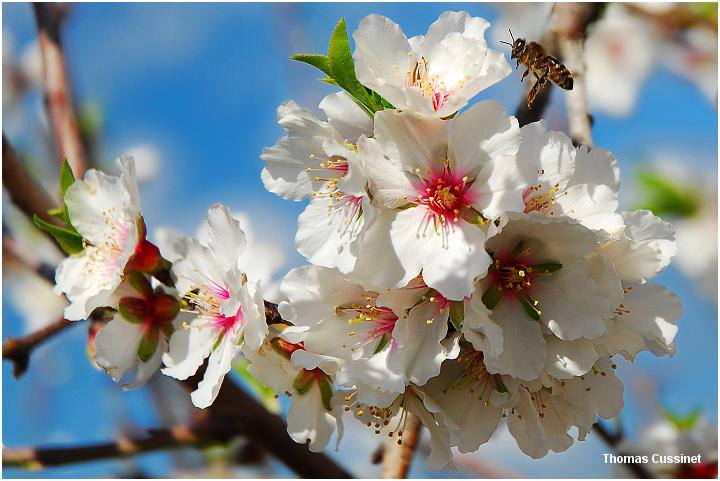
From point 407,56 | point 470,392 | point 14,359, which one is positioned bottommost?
point 14,359

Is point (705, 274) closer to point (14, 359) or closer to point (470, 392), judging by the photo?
point (470, 392)

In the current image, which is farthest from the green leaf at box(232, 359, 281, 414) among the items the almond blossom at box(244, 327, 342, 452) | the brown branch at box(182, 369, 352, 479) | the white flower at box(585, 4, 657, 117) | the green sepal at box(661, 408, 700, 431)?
the white flower at box(585, 4, 657, 117)

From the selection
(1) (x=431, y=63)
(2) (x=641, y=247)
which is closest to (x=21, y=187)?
(1) (x=431, y=63)

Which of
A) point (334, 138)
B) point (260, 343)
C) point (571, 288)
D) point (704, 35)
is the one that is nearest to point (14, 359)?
point (260, 343)

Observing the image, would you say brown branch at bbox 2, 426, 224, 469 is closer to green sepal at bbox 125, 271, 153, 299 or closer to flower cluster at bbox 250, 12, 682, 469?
green sepal at bbox 125, 271, 153, 299

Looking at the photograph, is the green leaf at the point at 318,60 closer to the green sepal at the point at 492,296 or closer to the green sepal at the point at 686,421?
the green sepal at the point at 492,296

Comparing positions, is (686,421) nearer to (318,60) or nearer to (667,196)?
(667,196)

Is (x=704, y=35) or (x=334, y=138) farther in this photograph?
(x=704, y=35)
